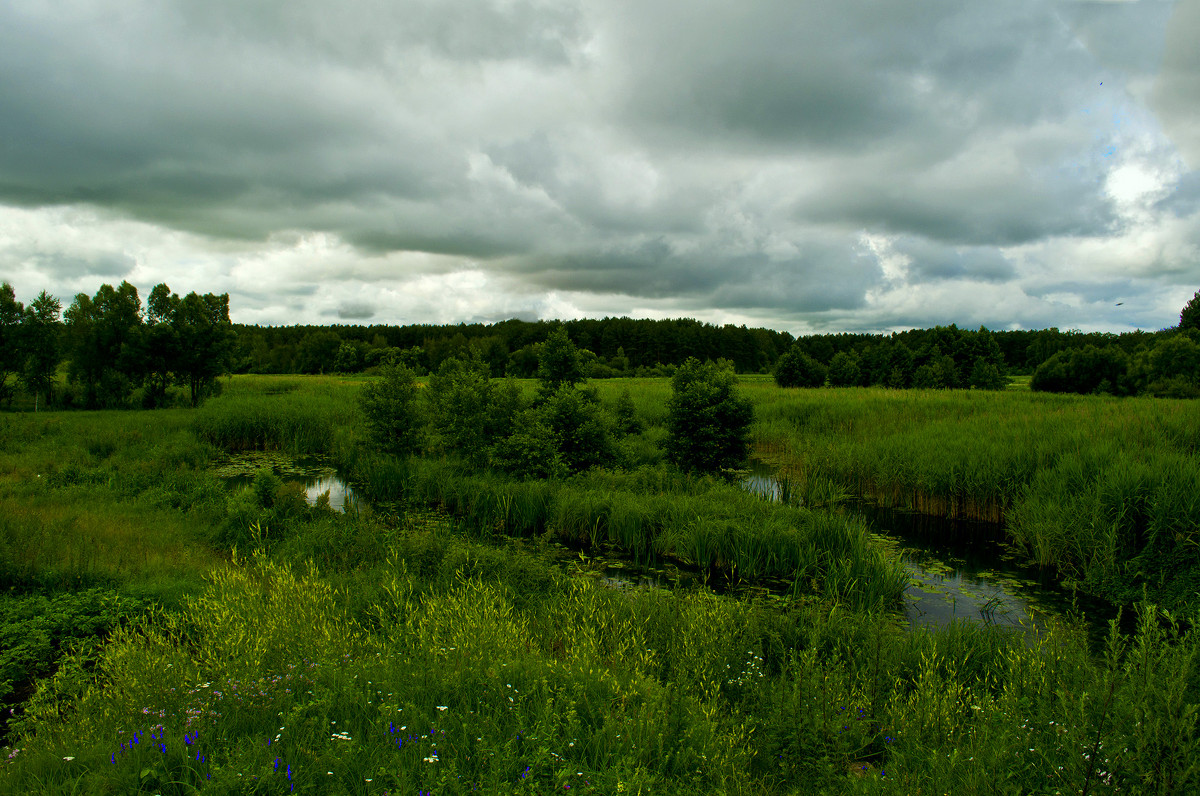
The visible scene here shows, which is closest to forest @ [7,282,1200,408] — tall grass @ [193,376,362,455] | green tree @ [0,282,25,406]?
green tree @ [0,282,25,406]

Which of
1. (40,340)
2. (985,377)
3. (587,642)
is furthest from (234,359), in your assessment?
(985,377)

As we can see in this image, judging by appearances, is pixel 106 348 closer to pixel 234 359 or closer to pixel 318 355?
pixel 234 359

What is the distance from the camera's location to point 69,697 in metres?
5.27

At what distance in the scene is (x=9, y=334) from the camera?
2675cm

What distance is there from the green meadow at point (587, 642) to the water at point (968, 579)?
53 cm

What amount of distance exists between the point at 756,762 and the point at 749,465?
18088 millimetres

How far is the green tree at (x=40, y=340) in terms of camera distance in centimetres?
2750

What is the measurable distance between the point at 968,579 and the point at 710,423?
25.6 feet

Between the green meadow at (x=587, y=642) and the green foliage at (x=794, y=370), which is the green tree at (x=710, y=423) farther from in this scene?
the green foliage at (x=794, y=370)

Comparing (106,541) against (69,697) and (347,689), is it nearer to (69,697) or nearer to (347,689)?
(69,697)

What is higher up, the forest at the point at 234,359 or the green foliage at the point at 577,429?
the forest at the point at 234,359

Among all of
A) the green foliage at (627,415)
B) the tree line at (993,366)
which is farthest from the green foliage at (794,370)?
the green foliage at (627,415)

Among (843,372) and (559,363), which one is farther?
(843,372)

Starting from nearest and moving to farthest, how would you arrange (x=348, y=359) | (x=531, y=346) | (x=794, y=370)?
1. (x=794, y=370)
2. (x=531, y=346)
3. (x=348, y=359)
